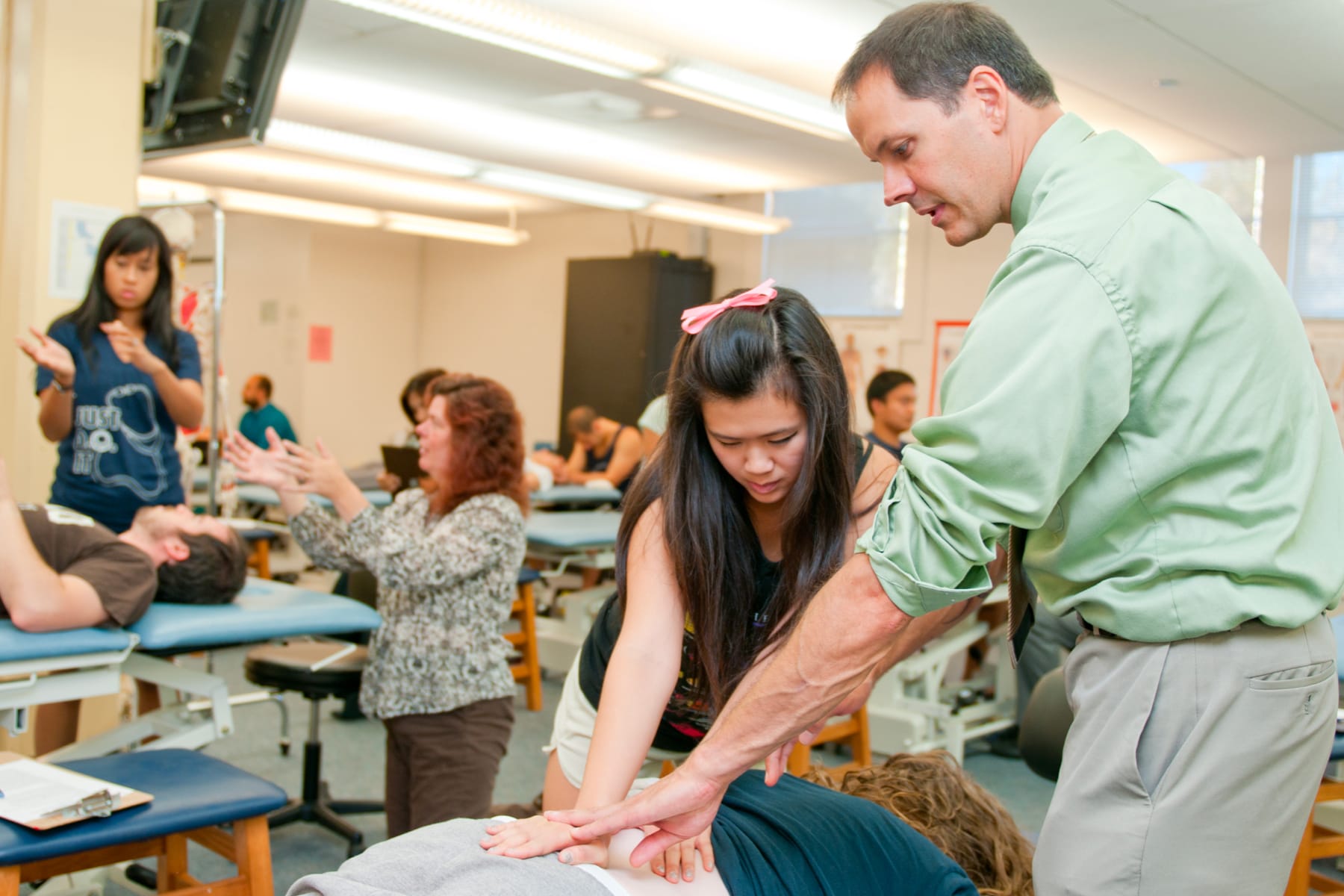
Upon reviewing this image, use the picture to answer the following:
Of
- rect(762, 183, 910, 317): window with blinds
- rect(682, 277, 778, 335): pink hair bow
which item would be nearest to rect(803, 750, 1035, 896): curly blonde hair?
rect(682, 277, 778, 335): pink hair bow

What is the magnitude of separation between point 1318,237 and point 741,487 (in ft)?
18.1

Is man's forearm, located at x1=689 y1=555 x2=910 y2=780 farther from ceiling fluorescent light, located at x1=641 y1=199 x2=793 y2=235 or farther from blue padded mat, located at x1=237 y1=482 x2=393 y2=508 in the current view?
ceiling fluorescent light, located at x1=641 y1=199 x2=793 y2=235

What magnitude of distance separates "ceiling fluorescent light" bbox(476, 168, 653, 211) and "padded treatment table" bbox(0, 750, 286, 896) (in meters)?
4.12

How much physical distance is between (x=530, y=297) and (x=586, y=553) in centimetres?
527

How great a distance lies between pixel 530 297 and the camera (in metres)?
9.92

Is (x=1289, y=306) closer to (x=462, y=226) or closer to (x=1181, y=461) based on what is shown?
(x=1181, y=461)

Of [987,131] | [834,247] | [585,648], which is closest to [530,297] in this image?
[834,247]

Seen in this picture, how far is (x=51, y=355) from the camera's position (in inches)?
107

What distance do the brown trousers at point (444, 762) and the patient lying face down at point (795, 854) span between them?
1041mm

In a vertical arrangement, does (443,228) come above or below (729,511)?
above

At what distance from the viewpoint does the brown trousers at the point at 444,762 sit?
2.50 metres

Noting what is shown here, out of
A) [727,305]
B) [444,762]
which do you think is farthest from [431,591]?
[727,305]

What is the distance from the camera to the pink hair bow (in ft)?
4.73

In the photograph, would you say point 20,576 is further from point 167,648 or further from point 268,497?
point 268,497
